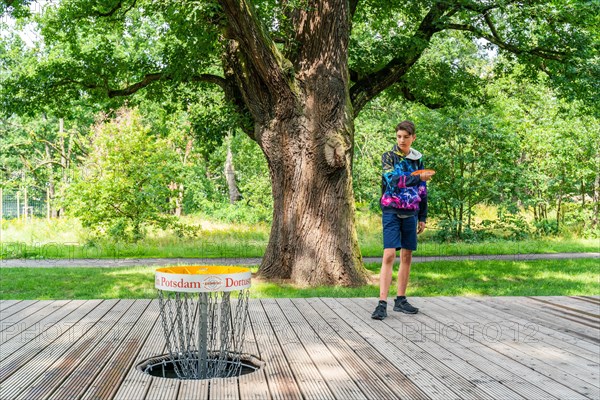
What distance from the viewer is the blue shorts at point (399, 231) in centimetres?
610

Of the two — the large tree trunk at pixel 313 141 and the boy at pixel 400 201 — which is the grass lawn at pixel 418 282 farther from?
the boy at pixel 400 201

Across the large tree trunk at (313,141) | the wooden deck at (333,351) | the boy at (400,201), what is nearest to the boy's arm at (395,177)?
the boy at (400,201)

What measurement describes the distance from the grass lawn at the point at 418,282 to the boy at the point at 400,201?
7.78 ft

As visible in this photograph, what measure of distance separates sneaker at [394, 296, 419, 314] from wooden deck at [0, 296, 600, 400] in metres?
0.11

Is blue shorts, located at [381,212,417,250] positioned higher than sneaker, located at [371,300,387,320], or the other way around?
blue shorts, located at [381,212,417,250]

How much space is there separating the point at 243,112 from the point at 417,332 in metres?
6.26

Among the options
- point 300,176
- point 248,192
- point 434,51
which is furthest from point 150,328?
point 434,51

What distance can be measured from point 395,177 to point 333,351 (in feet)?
6.56

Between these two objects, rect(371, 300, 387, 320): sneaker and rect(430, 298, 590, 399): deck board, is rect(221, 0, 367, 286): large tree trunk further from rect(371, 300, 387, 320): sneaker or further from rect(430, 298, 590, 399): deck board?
rect(430, 298, 590, 399): deck board

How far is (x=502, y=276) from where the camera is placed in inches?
460

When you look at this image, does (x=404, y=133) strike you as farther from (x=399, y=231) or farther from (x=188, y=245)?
(x=188, y=245)

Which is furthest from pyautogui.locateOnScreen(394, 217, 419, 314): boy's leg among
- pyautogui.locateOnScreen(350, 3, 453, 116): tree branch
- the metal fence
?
the metal fence

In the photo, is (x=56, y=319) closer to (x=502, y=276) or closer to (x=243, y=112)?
(x=243, y=112)

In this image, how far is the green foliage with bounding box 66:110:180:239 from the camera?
17.9 m
